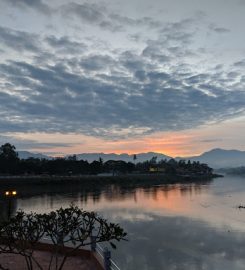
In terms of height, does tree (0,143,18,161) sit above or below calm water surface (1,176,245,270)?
above

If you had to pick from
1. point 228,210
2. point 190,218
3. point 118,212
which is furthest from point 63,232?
point 228,210

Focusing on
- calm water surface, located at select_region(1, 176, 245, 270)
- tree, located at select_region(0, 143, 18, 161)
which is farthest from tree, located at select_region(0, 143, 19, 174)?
calm water surface, located at select_region(1, 176, 245, 270)

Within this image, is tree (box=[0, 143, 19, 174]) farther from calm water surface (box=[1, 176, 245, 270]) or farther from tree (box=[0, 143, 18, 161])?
calm water surface (box=[1, 176, 245, 270])

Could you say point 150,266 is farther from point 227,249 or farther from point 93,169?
point 93,169

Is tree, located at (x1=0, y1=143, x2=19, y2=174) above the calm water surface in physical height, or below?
above

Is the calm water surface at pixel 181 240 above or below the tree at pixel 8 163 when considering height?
below

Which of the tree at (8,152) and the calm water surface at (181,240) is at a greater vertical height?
the tree at (8,152)

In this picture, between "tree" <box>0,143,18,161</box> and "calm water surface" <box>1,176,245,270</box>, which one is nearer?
"calm water surface" <box>1,176,245,270</box>

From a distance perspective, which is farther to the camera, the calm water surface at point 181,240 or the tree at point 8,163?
the tree at point 8,163

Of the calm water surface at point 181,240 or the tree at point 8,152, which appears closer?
the calm water surface at point 181,240

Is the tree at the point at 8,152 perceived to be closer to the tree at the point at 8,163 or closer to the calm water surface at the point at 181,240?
the tree at the point at 8,163

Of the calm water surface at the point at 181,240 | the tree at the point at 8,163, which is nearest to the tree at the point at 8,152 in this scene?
the tree at the point at 8,163

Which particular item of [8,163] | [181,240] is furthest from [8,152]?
[181,240]

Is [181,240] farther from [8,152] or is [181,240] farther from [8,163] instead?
[8,152]
